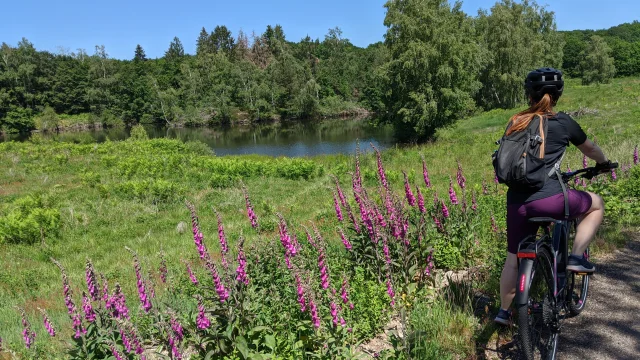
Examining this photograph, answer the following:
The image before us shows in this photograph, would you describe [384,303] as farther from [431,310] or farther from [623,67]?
[623,67]

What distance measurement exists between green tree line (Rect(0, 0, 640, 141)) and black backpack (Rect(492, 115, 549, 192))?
31.1 meters

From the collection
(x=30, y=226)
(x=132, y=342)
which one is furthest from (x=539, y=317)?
(x=30, y=226)

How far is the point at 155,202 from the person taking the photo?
1636 centimetres

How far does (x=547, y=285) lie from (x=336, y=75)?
343 ft

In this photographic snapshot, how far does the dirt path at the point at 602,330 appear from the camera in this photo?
375 centimetres

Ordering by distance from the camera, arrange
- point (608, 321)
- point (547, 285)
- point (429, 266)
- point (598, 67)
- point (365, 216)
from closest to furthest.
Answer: point (547, 285)
point (608, 321)
point (365, 216)
point (429, 266)
point (598, 67)

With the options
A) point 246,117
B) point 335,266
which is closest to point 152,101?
A: point 246,117

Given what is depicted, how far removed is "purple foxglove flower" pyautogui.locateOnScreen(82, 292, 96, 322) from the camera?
3576mm

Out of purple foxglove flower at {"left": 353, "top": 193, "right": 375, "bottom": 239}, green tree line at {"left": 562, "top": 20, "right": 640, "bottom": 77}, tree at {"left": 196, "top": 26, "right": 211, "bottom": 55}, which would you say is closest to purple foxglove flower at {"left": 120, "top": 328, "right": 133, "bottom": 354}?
purple foxglove flower at {"left": 353, "top": 193, "right": 375, "bottom": 239}

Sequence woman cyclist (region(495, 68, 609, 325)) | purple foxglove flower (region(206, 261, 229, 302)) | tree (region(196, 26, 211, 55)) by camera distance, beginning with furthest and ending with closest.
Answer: tree (region(196, 26, 211, 55))
woman cyclist (region(495, 68, 609, 325))
purple foxglove flower (region(206, 261, 229, 302))

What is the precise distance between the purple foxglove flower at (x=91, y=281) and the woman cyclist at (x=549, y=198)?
3.76m

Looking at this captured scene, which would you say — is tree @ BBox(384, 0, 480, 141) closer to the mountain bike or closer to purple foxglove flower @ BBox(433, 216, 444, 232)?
purple foxglove flower @ BBox(433, 216, 444, 232)

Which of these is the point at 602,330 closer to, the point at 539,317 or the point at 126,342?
the point at 539,317

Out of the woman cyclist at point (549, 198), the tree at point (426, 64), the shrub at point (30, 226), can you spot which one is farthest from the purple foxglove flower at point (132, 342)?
the tree at point (426, 64)
